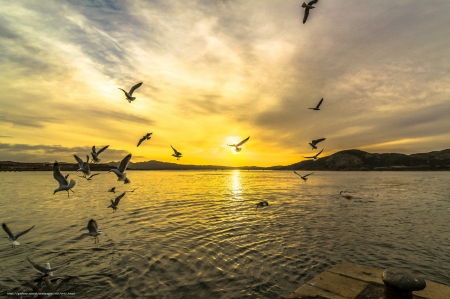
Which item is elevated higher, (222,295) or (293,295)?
(293,295)

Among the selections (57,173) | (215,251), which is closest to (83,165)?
(57,173)

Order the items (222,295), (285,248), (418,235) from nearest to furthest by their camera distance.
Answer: (222,295)
(285,248)
(418,235)

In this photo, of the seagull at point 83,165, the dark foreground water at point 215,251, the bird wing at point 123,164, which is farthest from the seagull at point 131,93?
the dark foreground water at point 215,251

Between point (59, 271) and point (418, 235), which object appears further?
point (418, 235)

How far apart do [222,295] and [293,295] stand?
98.5 inches

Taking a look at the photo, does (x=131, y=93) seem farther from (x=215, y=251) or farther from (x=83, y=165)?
(x=215, y=251)

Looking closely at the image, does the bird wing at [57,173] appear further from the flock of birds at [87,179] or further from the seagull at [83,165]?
the seagull at [83,165]

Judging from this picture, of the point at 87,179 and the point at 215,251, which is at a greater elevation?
the point at 87,179

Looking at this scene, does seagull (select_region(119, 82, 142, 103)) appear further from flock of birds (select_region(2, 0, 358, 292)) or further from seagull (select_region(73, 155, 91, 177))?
seagull (select_region(73, 155, 91, 177))

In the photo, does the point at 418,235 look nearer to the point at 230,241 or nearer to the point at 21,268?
the point at 230,241

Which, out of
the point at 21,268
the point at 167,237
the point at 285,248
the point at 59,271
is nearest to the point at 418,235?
the point at 285,248

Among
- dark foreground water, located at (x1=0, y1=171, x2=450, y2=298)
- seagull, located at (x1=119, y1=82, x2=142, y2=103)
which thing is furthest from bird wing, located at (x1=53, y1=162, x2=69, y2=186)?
seagull, located at (x1=119, y1=82, x2=142, y2=103)

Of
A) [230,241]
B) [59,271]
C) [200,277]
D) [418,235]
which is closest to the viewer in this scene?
[200,277]

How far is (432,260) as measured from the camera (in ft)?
38.5
